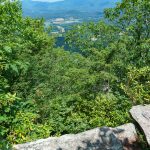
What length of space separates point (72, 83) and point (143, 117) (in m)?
12.2

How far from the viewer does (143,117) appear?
11984mm

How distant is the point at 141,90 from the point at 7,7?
2056cm

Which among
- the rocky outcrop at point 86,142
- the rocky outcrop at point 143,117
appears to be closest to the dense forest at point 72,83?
the rocky outcrop at point 86,142

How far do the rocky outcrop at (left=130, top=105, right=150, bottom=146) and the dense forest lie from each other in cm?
355

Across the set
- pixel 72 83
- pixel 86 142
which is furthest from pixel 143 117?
pixel 72 83

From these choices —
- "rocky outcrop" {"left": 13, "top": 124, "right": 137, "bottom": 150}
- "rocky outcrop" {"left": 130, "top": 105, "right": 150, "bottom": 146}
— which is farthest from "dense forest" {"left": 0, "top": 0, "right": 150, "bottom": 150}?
"rocky outcrop" {"left": 130, "top": 105, "right": 150, "bottom": 146}

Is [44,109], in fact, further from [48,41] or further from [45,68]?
[48,41]

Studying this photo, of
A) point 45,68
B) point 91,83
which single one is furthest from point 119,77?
point 45,68

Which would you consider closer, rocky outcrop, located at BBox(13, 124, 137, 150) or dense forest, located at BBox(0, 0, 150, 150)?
rocky outcrop, located at BBox(13, 124, 137, 150)

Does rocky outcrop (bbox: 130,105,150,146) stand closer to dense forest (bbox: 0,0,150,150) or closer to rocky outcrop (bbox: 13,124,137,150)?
rocky outcrop (bbox: 13,124,137,150)

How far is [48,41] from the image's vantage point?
39.8 meters

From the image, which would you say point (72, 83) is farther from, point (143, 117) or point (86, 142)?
point (86, 142)

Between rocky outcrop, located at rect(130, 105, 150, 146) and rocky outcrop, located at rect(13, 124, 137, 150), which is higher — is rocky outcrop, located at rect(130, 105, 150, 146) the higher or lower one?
the higher one

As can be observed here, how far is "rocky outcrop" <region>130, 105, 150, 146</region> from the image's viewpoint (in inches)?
446
